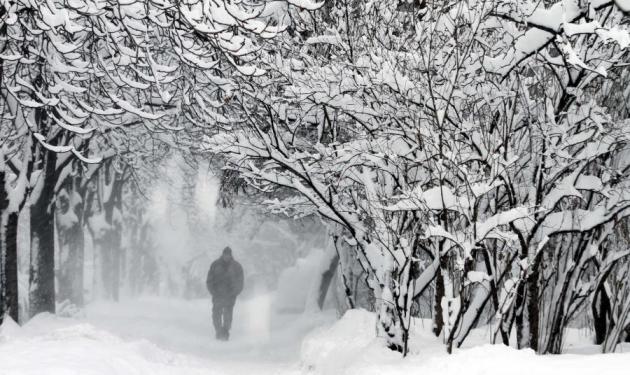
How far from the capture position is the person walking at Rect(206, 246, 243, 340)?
46.2 feet

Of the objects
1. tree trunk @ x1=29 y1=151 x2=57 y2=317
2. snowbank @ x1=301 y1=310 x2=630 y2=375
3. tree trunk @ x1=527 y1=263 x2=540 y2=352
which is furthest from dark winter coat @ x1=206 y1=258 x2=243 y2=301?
tree trunk @ x1=527 y1=263 x2=540 y2=352

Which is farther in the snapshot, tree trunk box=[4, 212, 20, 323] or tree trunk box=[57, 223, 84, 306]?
tree trunk box=[57, 223, 84, 306]

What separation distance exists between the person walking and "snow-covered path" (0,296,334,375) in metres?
0.35

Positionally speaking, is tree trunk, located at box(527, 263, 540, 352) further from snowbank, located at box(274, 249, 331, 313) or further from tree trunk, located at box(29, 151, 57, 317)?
snowbank, located at box(274, 249, 331, 313)

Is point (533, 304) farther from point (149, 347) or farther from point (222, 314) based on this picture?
point (222, 314)

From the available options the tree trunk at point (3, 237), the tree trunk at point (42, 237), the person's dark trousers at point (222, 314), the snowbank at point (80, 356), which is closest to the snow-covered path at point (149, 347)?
the snowbank at point (80, 356)

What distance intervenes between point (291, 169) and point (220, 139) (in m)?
0.82

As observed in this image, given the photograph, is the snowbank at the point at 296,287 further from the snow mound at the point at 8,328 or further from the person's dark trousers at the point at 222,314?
the snow mound at the point at 8,328

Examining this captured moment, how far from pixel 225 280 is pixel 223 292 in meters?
0.33

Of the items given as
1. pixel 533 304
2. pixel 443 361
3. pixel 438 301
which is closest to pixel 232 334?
pixel 438 301

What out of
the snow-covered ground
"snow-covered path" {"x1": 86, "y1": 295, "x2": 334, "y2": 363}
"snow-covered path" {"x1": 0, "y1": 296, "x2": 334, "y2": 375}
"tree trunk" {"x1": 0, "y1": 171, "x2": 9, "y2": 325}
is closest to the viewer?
the snow-covered ground

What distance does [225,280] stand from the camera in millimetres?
14336

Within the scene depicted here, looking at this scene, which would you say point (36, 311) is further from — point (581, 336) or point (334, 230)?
point (581, 336)

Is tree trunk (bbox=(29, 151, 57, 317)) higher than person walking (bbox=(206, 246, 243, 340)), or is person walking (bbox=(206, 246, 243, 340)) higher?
tree trunk (bbox=(29, 151, 57, 317))
